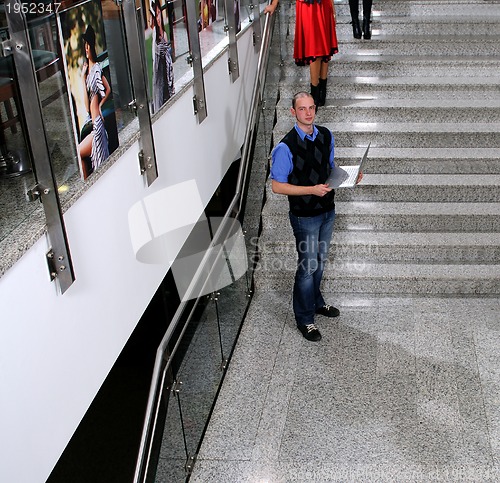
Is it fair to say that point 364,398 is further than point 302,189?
No

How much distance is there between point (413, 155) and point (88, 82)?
150 inches

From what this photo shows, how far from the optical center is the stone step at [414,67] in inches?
290

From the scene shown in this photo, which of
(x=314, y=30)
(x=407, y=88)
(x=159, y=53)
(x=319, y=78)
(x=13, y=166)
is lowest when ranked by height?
(x=407, y=88)

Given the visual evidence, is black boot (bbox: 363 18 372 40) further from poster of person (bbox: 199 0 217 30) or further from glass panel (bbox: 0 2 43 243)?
glass panel (bbox: 0 2 43 243)

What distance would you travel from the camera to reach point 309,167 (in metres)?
4.92

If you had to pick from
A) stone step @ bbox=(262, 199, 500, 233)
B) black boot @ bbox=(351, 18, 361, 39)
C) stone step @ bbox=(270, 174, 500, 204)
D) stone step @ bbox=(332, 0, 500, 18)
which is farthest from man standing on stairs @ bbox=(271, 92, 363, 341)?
stone step @ bbox=(332, 0, 500, 18)

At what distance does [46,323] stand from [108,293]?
72 cm

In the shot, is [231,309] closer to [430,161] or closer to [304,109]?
[304,109]

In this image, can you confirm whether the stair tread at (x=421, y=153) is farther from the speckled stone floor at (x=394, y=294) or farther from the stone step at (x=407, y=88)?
the stone step at (x=407, y=88)

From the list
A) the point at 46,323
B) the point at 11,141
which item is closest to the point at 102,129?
the point at 11,141

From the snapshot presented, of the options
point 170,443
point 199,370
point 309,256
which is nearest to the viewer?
point 170,443

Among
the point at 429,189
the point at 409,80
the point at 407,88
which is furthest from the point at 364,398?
the point at 409,80

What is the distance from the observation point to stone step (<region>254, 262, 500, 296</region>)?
226 inches

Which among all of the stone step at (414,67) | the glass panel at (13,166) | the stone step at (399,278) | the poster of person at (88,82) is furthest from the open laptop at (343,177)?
the stone step at (414,67)
